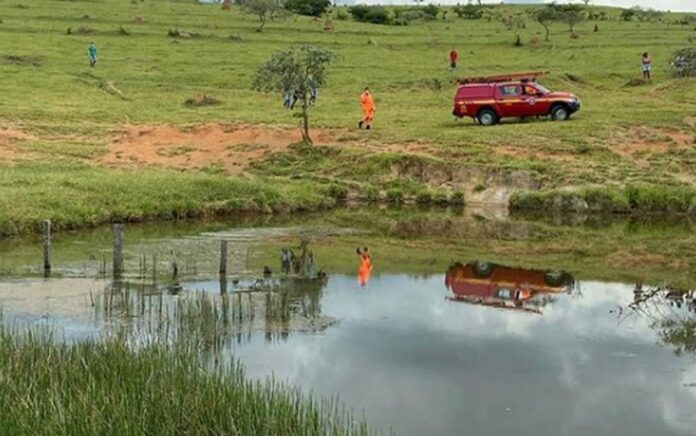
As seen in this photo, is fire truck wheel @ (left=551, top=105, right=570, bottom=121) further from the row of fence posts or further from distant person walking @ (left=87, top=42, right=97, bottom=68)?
distant person walking @ (left=87, top=42, right=97, bottom=68)

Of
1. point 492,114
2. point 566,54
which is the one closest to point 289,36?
point 566,54

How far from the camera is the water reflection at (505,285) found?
20.8 metres

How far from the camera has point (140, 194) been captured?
3041cm

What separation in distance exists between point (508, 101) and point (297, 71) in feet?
34.2

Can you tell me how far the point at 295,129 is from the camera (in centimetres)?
4084

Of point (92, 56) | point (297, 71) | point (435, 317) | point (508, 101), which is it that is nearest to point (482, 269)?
point (435, 317)

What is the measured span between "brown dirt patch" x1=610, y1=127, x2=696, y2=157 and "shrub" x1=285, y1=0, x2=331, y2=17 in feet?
199

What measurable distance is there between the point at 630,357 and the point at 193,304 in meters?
7.52

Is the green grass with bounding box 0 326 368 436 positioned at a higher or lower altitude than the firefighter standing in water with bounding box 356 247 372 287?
higher

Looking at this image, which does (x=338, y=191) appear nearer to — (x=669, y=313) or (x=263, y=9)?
(x=669, y=313)

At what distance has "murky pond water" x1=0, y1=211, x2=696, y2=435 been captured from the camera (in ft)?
46.0

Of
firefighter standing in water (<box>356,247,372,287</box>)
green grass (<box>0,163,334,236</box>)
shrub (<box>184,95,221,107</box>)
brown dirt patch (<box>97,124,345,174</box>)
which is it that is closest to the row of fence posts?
firefighter standing in water (<box>356,247,372,287</box>)

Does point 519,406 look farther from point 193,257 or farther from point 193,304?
point 193,257

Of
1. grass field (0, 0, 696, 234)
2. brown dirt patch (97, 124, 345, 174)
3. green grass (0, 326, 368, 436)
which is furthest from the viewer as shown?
brown dirt patch (97, 124, 345, 174)
